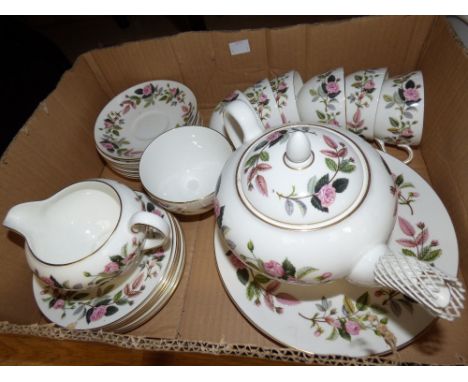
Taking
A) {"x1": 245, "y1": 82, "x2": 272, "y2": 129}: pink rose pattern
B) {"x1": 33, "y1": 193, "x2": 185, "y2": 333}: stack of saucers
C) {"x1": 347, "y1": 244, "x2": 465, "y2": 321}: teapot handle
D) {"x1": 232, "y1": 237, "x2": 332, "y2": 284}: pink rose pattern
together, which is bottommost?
{"x1": 33, "y1": 193, "x2": 185, "y2": 333}: stack of saucers

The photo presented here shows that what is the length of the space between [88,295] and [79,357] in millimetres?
135

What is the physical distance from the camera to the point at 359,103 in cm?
73

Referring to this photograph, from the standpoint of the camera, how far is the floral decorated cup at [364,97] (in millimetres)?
726

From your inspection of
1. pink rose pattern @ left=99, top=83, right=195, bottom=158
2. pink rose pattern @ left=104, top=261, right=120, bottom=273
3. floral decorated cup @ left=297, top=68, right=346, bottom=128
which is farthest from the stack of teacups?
pink rose pattern @ left=104, top=261, right=120, bottom=273

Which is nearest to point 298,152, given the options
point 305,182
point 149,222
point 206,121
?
point 305,182

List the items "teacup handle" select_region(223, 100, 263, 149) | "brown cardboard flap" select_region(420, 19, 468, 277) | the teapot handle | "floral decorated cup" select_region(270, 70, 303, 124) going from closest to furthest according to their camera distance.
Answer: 1. the teapot handle
2. "teacup handle" select_region(223, 100, 263, 149)
3. "brown cardboard flap" select_region(420, 19, 468, 277)
4. "floral decorated cup" select_region(270, 70, 303, 124)

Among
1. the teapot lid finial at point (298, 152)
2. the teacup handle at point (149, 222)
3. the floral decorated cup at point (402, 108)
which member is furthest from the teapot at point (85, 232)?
the floral decorated cup at point (402, 108)

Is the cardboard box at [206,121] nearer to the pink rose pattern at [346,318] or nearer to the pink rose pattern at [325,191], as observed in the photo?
the pink rose pattern at [346,318]

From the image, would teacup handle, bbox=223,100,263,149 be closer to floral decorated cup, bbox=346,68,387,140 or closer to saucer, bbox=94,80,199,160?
floral decorated cup, bbox=346,68,387,140

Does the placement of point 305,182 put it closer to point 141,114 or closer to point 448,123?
point 448,123

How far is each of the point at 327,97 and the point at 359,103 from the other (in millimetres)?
68

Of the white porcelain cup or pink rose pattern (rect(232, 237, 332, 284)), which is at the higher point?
the white porcelain cup

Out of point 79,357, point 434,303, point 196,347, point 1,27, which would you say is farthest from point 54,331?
point 1,27

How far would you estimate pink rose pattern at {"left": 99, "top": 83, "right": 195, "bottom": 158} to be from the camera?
3.03 ft
